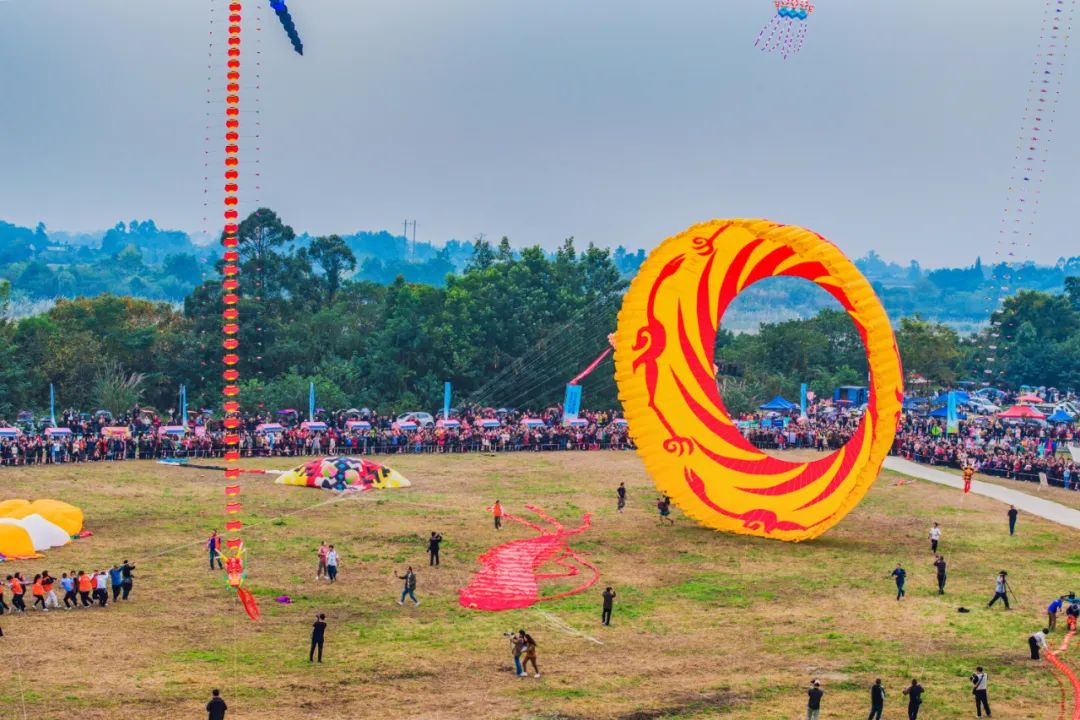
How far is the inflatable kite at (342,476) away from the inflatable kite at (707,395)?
11062mm

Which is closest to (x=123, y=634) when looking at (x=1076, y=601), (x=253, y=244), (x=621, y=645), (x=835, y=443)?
(x=621, y=645)

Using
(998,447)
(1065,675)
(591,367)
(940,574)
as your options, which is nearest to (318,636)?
(1065,675)

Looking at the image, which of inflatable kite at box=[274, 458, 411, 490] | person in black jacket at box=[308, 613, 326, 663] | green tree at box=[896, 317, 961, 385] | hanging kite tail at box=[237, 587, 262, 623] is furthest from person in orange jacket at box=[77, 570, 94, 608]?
green tree at box=[896, 317, 961, 385]

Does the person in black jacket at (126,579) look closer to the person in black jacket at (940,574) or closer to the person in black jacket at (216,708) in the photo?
the person in black jacket at (216,708)

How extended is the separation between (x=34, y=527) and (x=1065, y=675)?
78.8 feet

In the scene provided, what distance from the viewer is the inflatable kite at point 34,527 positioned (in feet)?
109

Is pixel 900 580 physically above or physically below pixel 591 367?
below

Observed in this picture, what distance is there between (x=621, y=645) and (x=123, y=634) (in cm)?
986

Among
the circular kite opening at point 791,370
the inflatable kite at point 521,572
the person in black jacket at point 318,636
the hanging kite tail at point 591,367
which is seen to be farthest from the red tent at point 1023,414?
the person in black jacket at point 318,636

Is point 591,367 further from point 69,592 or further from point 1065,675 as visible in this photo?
point 1065,675

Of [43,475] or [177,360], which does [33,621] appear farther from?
[177,360]

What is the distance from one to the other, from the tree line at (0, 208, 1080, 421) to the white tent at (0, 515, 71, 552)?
30905mm

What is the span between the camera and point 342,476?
44750 mm

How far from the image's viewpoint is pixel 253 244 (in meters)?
87.4
